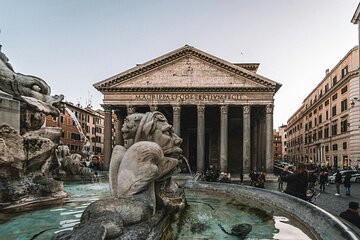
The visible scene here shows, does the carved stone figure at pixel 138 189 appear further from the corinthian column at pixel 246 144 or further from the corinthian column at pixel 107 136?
the corinthian column at pixel 107 136

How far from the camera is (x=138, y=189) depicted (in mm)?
2596

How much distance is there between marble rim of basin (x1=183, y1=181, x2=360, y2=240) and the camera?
7.55ft

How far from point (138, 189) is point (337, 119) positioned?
4368 centimetres

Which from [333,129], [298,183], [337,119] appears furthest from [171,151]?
[333,129]

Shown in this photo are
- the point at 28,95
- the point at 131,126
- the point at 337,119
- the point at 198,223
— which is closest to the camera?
the point at 131,126

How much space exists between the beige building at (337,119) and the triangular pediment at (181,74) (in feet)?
37.2

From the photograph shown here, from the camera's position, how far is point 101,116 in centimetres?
6925

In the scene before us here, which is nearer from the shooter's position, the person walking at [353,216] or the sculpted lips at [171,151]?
the sculpted lips at [171,151]

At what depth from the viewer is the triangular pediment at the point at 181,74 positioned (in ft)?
97.0

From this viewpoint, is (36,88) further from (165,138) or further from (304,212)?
(304,212)

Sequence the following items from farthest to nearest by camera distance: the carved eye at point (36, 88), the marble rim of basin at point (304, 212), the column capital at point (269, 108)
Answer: the column capital at point (269, 108), the carved eye at point (36, 88), the marble rim of basin at point (304, 212)

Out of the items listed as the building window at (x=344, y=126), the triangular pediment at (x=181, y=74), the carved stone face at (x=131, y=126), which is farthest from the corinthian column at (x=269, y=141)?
the carved stone face at (x=131, y=126)

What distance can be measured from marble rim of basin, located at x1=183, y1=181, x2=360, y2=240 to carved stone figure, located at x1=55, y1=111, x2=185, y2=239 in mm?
1359

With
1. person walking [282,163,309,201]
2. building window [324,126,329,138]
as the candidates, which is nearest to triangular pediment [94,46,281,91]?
building window [324,126,329,138]
